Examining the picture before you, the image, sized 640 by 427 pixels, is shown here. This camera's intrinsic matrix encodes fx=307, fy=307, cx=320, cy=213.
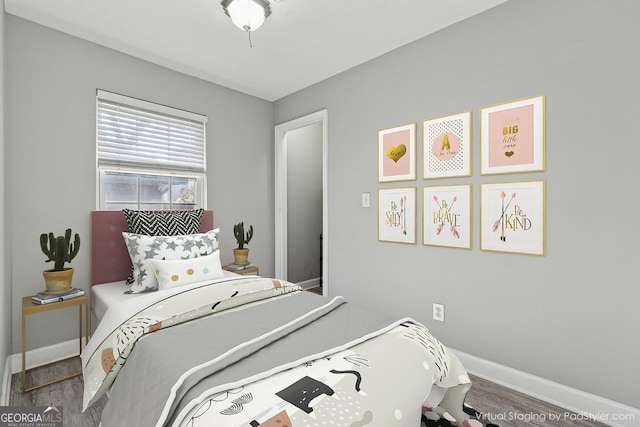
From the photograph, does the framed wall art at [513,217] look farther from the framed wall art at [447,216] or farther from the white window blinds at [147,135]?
the white window blinds at [147,135]

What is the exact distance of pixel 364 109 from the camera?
2877 mm

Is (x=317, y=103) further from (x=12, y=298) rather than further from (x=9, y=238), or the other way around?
(x=12, y=298)

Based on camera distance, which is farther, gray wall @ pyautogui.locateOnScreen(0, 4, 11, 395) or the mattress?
the mattress

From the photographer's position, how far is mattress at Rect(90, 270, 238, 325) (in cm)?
205

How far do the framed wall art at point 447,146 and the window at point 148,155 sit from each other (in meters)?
2.19

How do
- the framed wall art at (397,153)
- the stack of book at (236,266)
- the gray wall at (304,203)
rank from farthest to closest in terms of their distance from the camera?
the gray wall at (304,203), the stack of book at (236,266), the framed wall art at (397,153)

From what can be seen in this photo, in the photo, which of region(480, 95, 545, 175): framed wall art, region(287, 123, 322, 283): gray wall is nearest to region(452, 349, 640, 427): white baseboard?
region(480, 95, 545, 175): framed wall art

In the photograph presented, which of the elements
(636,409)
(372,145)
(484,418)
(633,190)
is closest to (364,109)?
(372,145)

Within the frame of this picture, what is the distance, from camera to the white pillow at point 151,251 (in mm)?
2145

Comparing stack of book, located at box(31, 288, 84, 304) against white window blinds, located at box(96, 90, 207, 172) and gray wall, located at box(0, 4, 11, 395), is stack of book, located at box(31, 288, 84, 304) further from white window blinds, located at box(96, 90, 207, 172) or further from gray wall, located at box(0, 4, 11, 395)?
white window blinds, located at box(96, 90, 207, 172)

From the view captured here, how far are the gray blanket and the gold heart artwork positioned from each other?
1.47 meters

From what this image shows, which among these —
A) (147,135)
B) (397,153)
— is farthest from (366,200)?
(147,135)

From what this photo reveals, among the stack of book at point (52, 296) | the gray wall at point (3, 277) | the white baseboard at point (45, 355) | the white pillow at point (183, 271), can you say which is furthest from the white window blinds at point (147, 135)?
the white baseboard at point (45, 355)

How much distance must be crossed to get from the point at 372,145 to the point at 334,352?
2.04 m
